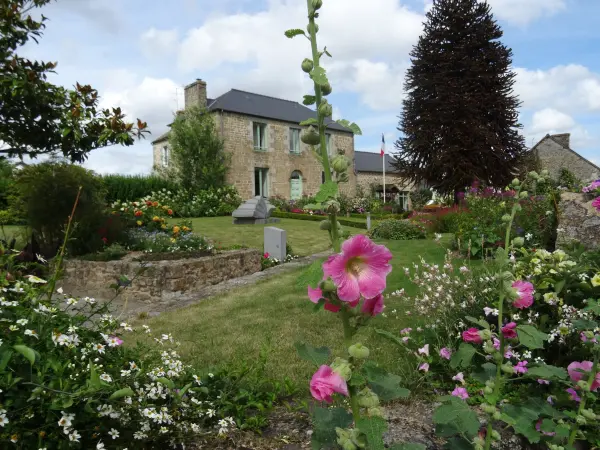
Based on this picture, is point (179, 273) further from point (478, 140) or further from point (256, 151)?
point (256, 151)

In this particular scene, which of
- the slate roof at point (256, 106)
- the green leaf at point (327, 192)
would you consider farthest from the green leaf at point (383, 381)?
the slate roof at point (256, 106)

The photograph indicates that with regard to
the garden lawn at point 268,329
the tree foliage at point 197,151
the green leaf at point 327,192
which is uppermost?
the tree foliage at point 197,151

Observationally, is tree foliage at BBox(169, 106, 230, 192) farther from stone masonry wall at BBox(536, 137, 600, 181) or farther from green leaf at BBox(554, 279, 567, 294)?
stone masonry wall at BBox(536, 137, 600, 181)

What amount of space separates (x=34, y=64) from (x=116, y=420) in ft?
18.3

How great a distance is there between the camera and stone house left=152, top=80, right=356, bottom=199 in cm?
2422

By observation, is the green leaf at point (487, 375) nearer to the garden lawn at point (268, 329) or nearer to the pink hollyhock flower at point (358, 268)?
the pink hollyhock flower at point (358, 268)

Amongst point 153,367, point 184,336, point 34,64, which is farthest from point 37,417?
point 34,64

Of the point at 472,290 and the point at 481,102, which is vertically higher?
the point at 481,102

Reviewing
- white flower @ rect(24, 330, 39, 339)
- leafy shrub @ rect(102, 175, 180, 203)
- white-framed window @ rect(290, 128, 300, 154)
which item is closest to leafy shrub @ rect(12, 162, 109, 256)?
white flower @ rect(24, 330, 39, 339)

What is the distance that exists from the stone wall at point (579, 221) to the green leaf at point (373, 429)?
477cm

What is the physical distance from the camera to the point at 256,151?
83.3 ft

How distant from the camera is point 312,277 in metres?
1.00

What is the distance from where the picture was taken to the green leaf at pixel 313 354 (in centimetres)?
111

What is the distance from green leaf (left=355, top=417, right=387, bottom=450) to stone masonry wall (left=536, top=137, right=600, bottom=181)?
34.1 m
